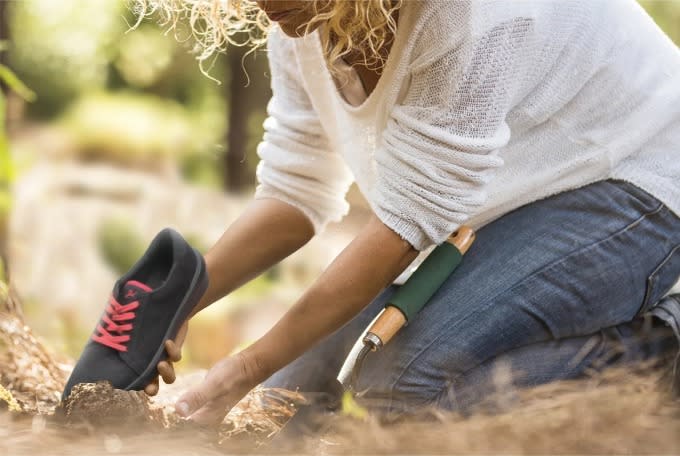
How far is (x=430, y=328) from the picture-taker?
149 cm

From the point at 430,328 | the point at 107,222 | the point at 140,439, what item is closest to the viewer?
the point at 140,439

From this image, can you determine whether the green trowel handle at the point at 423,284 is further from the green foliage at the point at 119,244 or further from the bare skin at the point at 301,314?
the green foliage at the point at 119,244

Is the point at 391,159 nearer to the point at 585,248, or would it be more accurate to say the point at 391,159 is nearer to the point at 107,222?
the point at 585,248

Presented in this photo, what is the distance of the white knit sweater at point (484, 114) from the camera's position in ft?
4.51

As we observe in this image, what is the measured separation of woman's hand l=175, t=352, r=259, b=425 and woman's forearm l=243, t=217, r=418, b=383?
11 mm

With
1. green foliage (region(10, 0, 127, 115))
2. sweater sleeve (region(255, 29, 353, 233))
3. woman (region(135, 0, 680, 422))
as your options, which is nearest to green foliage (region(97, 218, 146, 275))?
green foliage (region(10, 0, 127, 115))

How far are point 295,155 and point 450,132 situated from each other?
1.40ft

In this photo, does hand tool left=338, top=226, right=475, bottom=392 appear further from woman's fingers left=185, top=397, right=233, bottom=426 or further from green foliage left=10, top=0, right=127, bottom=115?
green foliage left=10, top=0, right=127, bottom=115

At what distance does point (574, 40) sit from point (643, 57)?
170mm

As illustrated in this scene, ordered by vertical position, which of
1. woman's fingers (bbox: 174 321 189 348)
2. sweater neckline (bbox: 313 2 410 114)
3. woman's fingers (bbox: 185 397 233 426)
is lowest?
woman's fingers (bbox: 185 397 233 426)

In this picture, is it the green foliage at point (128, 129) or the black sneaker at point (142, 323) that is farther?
the green foliage at point (128, 129)

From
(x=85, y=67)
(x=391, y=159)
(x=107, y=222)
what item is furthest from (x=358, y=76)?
(x=85, y=67)

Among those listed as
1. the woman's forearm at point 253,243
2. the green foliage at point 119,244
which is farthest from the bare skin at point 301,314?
the green foliage at point 119,244

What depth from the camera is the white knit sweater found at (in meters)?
1.37
